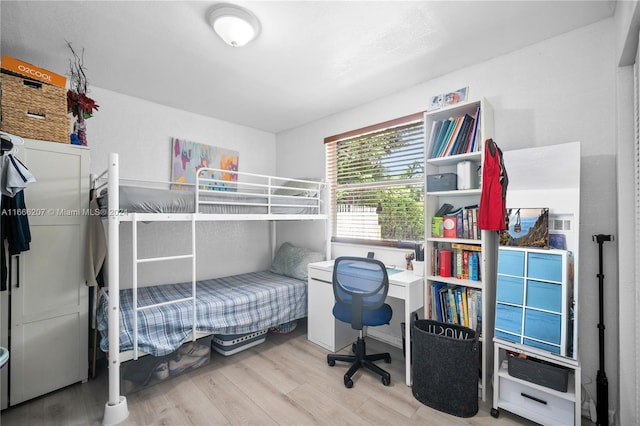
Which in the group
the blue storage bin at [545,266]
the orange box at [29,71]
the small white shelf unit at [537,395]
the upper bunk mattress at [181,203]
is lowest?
the small white shelf unit at [537,395]

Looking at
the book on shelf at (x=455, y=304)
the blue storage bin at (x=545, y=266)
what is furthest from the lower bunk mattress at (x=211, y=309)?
the blue storage bin at (x=545, y=266)

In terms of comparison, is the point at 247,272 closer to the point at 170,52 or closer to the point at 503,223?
the point at 170,52

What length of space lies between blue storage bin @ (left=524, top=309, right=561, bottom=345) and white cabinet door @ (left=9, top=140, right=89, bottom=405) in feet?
10.3

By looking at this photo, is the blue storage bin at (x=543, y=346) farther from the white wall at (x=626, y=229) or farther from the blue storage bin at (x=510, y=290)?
the white wall at (x=626, y=229)

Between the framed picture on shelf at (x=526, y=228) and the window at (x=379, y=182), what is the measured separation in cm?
85

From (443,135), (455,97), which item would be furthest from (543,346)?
(455,97)

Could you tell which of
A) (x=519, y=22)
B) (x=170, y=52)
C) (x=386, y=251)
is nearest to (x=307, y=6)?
(x=170, y=52)

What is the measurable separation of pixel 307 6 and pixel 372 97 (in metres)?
1.47

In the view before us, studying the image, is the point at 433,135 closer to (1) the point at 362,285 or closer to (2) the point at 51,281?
(1) the point at 362,285

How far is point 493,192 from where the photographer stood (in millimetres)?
1951

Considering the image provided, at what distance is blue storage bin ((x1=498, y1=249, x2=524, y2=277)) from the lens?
1881 mm

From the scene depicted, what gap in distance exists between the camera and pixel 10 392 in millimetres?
1932

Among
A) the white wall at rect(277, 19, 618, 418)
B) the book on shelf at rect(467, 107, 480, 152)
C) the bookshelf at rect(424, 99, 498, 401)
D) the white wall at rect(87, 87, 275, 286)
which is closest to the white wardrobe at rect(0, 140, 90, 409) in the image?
the white wall at rect(87, 87, 275, 286)

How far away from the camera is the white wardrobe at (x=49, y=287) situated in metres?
1.97
